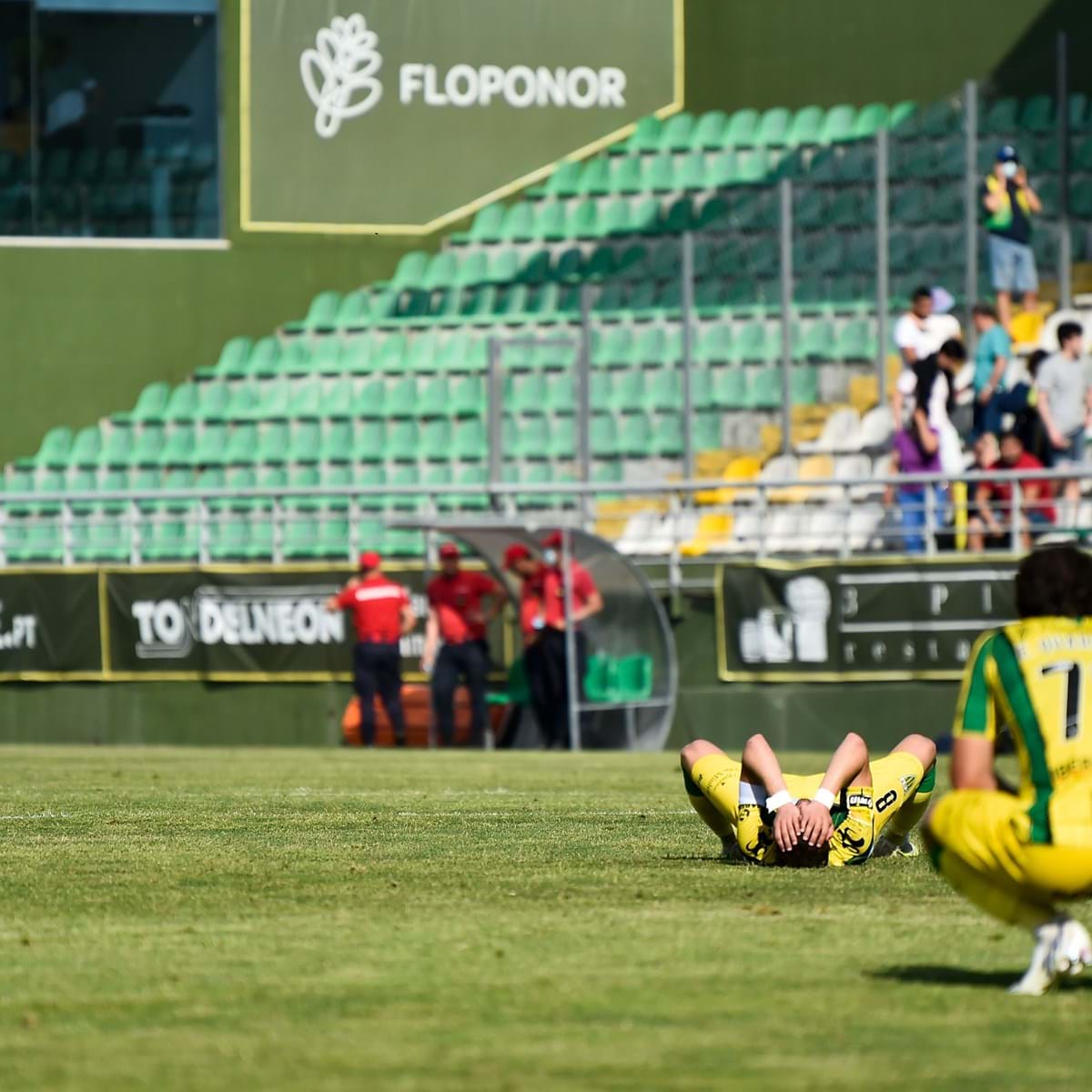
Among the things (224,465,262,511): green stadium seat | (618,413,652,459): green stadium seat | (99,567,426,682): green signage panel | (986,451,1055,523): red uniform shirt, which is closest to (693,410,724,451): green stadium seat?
(618,413,652,459): green stadium seat

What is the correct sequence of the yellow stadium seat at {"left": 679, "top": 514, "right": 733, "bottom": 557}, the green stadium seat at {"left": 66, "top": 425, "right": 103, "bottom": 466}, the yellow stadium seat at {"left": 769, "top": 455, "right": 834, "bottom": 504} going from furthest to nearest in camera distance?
the green stadium seat at {"left": 66, "top": 425, "right": 103, "bottom": 466}, the yellow stadium seat at {"left": 679, "top": 514, "right": 733, "bottom": 557}, the yellow stadium seat at {"left": 769, "top": 455, "right": 834, "bottom": 504}

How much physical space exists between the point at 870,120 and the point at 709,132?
7.20 feet

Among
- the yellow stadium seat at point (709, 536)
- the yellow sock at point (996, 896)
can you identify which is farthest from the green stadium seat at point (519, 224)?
the yellow sock at point (996, 896)

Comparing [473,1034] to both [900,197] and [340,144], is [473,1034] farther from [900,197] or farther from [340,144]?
[340,144]

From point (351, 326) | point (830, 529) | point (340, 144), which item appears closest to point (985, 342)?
point (830, 529)

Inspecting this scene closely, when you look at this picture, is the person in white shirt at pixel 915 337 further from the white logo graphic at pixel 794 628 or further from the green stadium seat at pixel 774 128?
the green stadium seat at pixel 774 128

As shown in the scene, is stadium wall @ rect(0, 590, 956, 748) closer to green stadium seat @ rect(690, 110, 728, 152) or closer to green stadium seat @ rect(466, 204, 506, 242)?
green stadium seat @ rect(466, 204, 506, 242)

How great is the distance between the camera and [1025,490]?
2195 centimetres

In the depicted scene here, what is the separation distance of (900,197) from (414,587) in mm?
6386

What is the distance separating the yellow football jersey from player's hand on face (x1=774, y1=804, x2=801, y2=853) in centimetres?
263

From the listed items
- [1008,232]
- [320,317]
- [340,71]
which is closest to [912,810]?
[1008,232]

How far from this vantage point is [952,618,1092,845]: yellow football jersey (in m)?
6.09

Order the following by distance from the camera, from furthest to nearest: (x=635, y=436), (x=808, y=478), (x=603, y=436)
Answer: (x=603, y=436), (x=635, y=436), (x=808, y=478)

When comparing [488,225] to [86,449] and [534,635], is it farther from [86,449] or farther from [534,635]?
[534,635]
